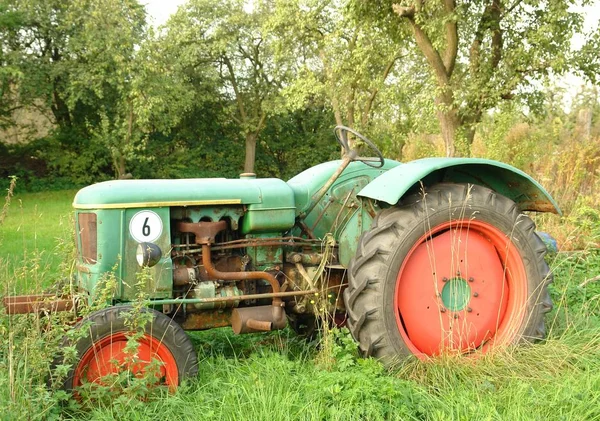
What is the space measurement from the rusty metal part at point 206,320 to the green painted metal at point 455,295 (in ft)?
4.09

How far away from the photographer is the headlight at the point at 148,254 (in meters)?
2.85

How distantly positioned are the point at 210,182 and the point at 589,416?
2260 mm

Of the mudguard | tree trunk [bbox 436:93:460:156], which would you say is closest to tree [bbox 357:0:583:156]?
tree trunk [bbox 436:93:460:156]

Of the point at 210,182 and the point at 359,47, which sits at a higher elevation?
the point at 359,47

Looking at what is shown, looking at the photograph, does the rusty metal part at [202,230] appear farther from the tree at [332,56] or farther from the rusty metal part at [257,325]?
the tree at [332,56]

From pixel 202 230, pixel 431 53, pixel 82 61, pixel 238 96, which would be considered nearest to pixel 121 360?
pixel 202 230

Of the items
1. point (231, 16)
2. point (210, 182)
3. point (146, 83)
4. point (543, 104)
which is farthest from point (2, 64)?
point (210, 182)

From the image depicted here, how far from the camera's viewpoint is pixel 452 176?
11.1ft

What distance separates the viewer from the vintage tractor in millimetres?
2900

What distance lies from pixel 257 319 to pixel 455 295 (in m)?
1.12

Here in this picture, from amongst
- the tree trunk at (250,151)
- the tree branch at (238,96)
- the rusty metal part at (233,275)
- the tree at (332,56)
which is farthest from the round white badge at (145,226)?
the tree branch at (238,96)

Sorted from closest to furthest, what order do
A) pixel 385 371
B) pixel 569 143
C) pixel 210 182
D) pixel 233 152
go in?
pixel 385 371 → pixel 210 182 → pixel 569 143 → pixel 233 152

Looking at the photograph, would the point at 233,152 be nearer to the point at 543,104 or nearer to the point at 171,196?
the point at 543,104

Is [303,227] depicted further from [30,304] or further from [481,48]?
[481,48]
